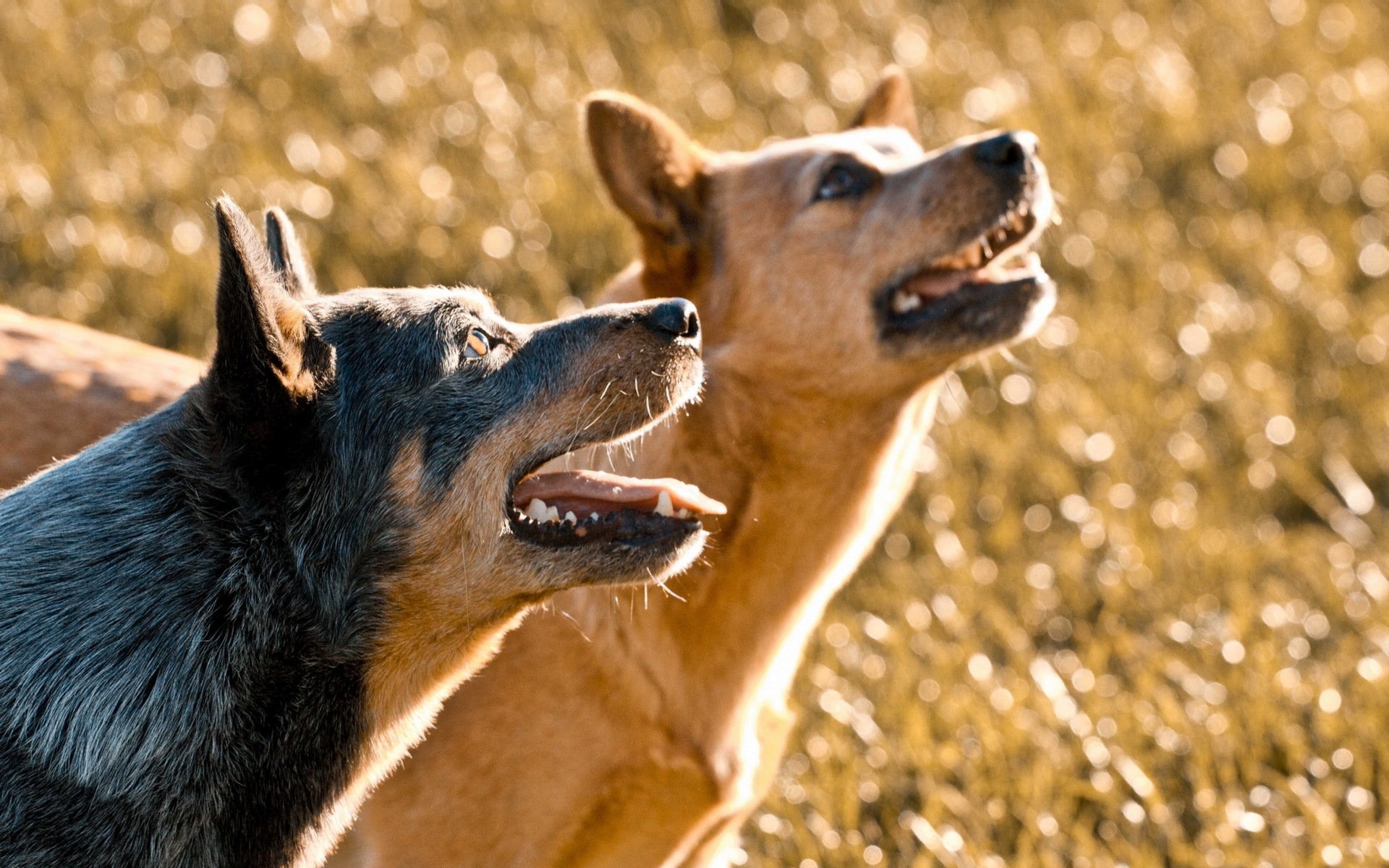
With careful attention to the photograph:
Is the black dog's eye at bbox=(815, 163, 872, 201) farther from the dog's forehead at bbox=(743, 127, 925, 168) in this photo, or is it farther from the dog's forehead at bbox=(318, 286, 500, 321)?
the dog's forehead at bbox=(318, 286, 500, 321)

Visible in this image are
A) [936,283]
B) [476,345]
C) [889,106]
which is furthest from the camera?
[889,106]

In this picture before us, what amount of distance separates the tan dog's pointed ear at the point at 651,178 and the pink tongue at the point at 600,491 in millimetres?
1072

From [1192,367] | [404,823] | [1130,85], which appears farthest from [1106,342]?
[404,823]

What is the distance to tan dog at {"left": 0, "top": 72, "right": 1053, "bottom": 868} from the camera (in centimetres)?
391

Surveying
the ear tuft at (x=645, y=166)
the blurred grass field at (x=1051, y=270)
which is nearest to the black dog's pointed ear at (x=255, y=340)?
the ear tuft at (x=645, y=166)

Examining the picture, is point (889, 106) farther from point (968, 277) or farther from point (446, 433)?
point (446, 433)

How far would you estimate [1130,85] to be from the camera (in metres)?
10.7

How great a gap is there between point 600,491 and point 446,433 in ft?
1.31

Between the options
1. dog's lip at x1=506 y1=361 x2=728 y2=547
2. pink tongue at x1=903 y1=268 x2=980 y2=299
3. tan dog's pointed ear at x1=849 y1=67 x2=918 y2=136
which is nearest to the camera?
dog's lip at x1=506 y1=361 x2=728 y2=547

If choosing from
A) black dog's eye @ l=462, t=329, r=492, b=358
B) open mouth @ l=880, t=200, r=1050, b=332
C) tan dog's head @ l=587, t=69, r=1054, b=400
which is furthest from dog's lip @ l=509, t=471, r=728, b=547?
open mouth @ l=880, t=200, r=1050, b=332

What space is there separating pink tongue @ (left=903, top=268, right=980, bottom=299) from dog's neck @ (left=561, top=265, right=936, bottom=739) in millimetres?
312

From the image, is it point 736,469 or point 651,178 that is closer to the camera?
point 736,469

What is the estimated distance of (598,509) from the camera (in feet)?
11.0

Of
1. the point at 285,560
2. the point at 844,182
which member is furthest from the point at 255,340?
the point at 844,182
